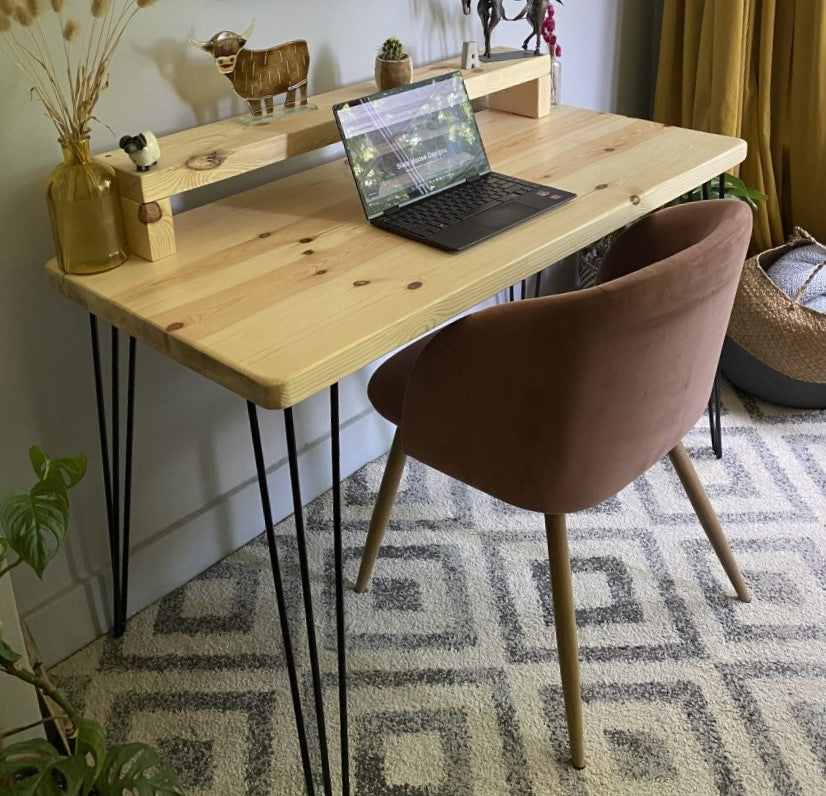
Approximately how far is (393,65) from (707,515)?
93 centimetres

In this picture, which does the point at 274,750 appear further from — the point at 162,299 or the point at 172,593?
the point at 162,299

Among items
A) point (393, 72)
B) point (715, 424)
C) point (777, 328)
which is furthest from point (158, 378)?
point (777, 328)

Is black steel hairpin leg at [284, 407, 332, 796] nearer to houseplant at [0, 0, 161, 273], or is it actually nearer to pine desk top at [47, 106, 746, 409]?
pine desk top at [47, 106, 746, 409]

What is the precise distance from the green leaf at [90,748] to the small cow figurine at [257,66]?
0.91 m

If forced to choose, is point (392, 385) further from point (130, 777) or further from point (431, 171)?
point (130, 777)

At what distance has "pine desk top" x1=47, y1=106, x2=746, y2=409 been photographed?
1120 mm

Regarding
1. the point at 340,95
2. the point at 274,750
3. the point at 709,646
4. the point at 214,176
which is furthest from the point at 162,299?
the point at 709,646

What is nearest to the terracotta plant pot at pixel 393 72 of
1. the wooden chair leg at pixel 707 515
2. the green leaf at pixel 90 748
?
the wooden chair leg at pixel 707 515

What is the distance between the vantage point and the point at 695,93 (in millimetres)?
2346

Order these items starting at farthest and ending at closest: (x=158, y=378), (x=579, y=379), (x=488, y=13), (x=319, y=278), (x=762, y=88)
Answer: (x=762, y=88)
(x=488, y=13)
(x=158, y=378)
(x=319, y=278)
(x=579, y=379)

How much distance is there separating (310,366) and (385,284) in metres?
0.23

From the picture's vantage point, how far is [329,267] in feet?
4.31

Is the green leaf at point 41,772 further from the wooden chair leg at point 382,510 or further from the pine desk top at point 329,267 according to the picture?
the wooden chair leg at point 382,510

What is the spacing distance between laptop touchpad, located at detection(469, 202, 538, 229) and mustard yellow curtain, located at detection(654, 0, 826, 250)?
3.49 feet
